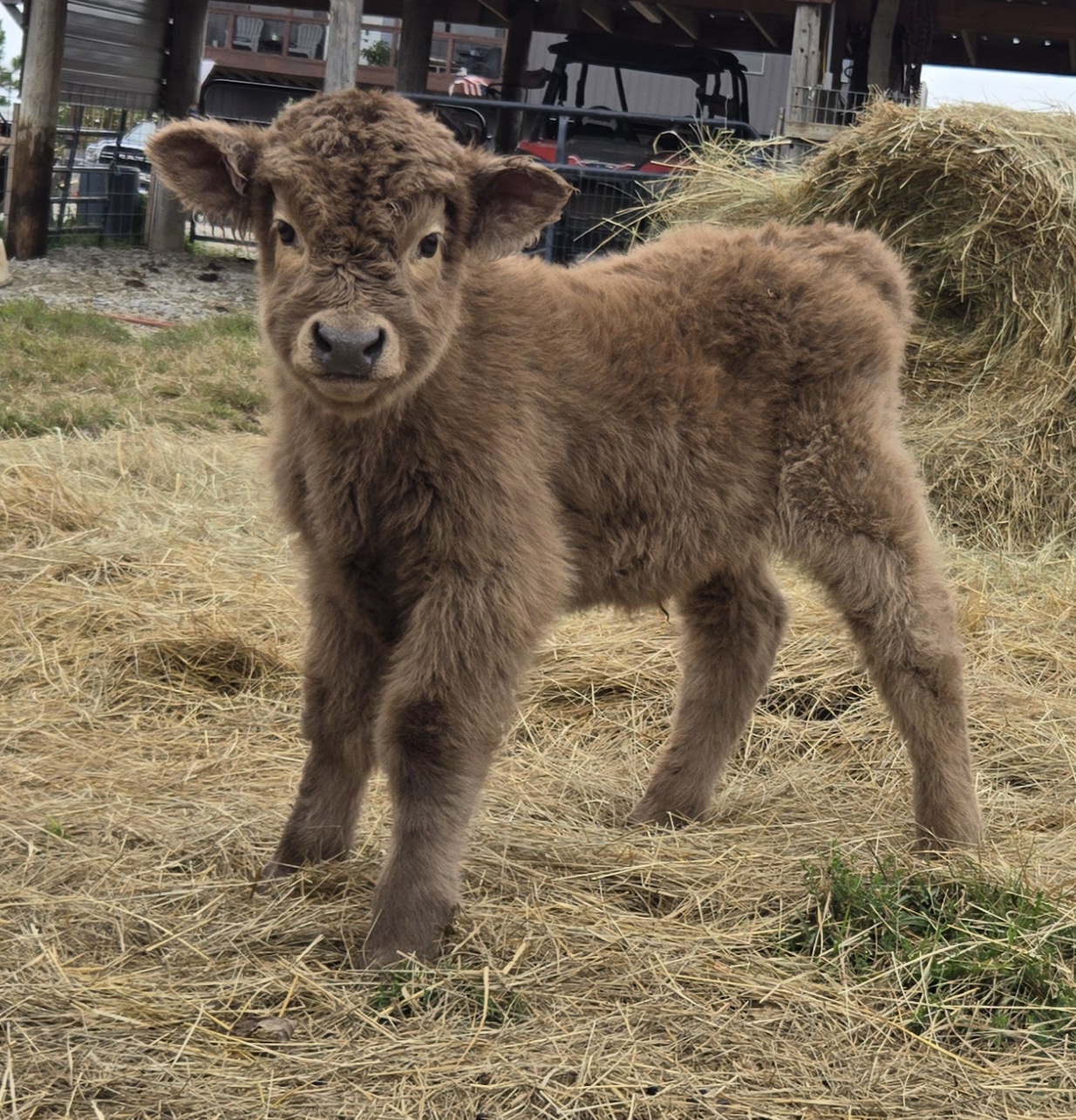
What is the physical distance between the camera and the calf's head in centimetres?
300

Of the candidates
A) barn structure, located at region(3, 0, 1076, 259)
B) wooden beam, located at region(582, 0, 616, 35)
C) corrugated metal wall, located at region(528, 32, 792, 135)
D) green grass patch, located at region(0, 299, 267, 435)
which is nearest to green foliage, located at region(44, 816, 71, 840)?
green grass patch, located at region(0, 299, 267, 435)

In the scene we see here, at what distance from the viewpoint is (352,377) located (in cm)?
298

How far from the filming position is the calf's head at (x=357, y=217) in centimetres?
300

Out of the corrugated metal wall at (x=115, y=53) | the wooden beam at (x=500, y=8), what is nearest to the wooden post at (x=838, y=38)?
the wooden beam at (x=500, y=8)

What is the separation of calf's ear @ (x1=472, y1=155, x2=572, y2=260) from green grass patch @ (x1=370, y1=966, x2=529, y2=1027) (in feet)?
5.44

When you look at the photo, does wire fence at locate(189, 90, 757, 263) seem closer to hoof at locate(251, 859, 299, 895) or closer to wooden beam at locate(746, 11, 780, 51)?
wooden beam at locate(746, 11, 780, 51)

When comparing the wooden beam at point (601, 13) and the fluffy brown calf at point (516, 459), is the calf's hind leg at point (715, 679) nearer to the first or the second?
the fluffy brown calf at point (516, 459)

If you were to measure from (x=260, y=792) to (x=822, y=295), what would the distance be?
2.16 m

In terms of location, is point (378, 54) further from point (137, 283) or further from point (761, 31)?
point (137, 283)

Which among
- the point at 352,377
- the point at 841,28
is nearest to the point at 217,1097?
the point at 352,377

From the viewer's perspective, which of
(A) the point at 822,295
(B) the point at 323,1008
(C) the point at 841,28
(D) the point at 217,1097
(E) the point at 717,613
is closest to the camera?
(D) the point at 217,1097

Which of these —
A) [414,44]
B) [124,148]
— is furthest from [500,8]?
[124,148]

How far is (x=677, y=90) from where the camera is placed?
28.0 metres

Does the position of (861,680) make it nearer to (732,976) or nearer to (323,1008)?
(732,976)
